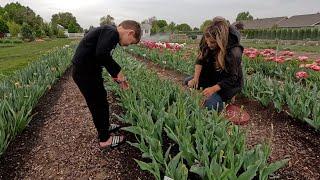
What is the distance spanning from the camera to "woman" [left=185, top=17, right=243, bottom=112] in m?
3.64

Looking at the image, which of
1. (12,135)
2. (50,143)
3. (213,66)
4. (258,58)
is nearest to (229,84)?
(213,66)

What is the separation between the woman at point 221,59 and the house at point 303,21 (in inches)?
2237

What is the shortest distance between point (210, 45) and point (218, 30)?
243mm

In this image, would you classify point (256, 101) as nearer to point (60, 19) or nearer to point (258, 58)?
point (258, 58)

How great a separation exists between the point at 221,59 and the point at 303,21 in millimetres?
62520

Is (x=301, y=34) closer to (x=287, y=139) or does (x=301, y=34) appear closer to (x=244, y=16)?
(x=287, y=139)

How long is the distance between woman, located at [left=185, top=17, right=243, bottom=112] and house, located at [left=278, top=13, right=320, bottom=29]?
56.8 meters

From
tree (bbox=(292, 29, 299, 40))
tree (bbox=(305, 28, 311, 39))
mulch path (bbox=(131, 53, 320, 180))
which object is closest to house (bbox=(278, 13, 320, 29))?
tree (bbox=(292, 29, 299, 40))

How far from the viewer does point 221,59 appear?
3674mm

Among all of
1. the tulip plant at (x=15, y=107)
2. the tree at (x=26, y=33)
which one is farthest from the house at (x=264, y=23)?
the tulip plant at (x=15, y=107)

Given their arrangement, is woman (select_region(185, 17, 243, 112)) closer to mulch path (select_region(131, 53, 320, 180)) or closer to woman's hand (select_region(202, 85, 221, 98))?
woman's hand (select_region(202, 85, 221, 98))

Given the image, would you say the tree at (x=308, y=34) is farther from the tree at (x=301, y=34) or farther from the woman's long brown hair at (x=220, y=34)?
the woman's long brown hair at (x=220, y=34)

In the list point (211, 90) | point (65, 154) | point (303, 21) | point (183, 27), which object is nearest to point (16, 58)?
point (65, 154)

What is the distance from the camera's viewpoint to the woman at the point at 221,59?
12.0ft
